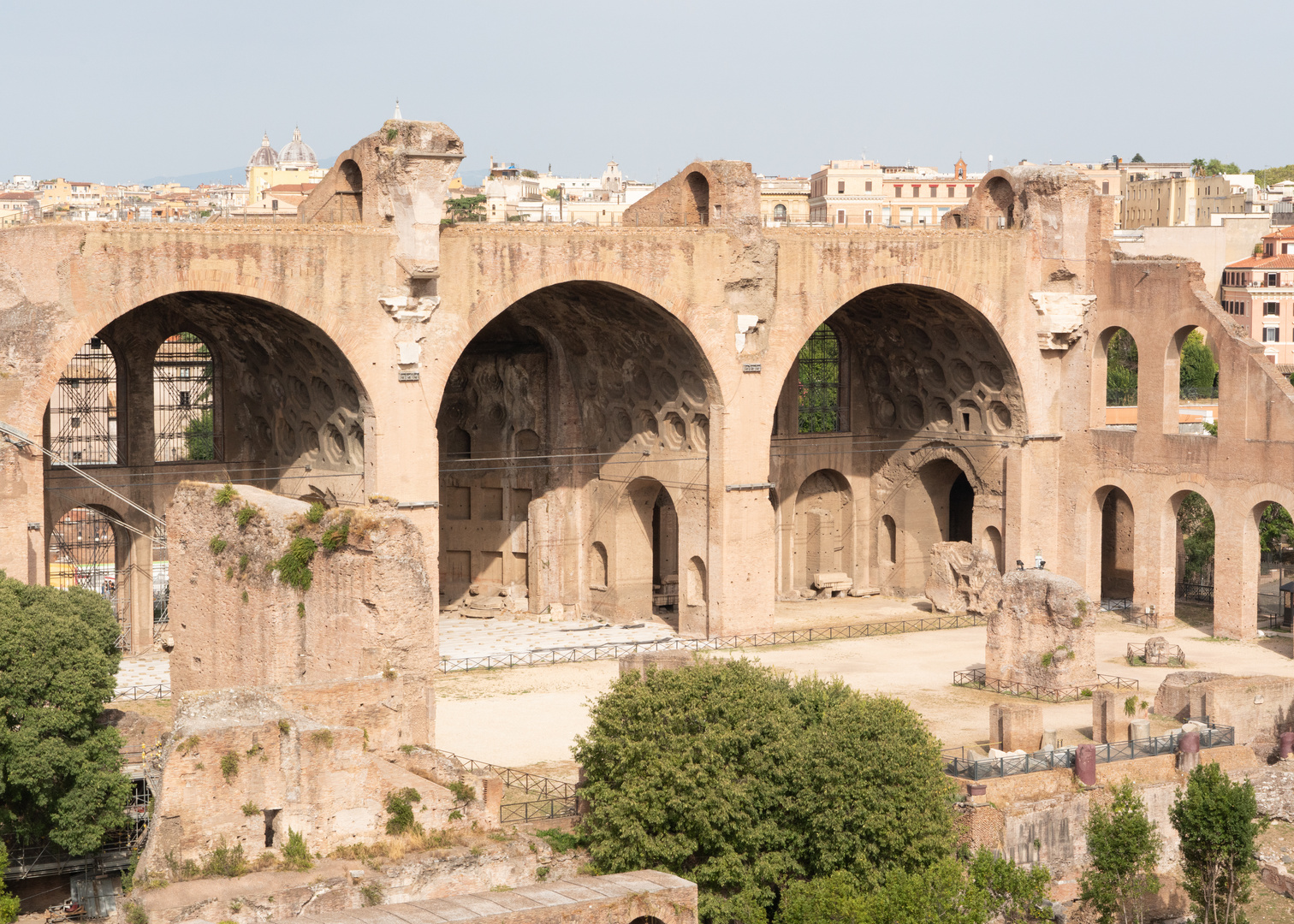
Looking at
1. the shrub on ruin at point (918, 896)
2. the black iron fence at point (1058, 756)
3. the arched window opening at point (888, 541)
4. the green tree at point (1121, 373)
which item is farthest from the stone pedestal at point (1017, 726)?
the green tree at point (1121, 373)

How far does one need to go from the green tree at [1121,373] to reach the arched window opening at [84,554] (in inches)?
1132

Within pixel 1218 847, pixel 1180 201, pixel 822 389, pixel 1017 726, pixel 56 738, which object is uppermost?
pixel 1180 201

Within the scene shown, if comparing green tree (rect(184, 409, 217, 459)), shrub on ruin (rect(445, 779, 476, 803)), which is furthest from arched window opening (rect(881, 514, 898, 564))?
shrub on ruin (rect(445, 779, 476, 803))

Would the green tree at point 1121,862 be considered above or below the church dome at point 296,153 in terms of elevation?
below

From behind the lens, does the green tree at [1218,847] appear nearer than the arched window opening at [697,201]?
Yes

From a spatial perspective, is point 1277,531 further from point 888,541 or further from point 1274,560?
point 888,541

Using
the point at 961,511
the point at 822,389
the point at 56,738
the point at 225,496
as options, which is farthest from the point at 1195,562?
the point at 56,738

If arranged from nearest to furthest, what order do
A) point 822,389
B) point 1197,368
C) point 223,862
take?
point 223,862
point 822,389
point 1197,368

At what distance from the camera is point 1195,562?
4500 cm

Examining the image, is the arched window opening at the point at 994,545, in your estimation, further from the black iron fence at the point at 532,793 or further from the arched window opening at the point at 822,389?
the black iron fence at the point at 532,793

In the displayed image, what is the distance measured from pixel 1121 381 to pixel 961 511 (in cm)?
2628

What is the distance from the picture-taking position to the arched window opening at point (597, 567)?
130 feet

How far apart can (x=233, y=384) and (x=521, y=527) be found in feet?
23.0

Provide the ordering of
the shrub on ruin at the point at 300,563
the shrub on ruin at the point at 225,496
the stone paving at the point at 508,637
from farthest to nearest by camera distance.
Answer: the stone paving at the point at 508,637
the shrub on ruin at the point at 225,496
the shrub on ruin at the point at 300,563
